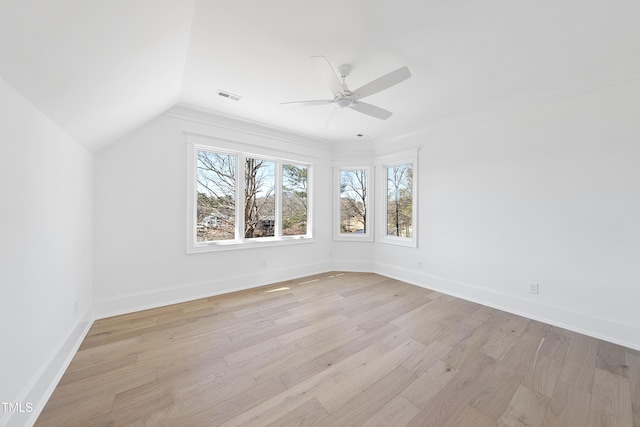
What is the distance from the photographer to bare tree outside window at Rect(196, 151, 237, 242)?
3.49 meters

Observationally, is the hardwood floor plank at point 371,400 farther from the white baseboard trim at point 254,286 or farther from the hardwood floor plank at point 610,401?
the white baseboard trim at point 254,286

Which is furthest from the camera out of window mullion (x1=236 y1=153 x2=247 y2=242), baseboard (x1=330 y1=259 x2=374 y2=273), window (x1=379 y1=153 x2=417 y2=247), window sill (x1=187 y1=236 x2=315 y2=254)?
baseboard (x1=330 y1=259 x2=374 y2=273)

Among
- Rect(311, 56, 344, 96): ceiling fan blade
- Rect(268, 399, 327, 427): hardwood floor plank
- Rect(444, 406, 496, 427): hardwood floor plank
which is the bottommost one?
Rect(444, 406, 496, 427): hardwood floor plank

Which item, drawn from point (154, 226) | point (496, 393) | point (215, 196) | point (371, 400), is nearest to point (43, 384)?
point (154, 226)

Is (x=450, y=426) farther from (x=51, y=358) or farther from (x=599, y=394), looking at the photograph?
(x=51, y=358)

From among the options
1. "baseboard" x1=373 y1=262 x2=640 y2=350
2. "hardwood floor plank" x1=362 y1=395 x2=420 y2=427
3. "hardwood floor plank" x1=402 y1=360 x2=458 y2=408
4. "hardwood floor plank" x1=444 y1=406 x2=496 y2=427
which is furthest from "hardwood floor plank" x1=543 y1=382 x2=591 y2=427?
"baseboard" x1=373 y1=262 x2=640 y2=350

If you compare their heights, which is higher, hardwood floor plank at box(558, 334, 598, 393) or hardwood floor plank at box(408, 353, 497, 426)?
hardwood floor plank at box(408, 353, 497, 426)

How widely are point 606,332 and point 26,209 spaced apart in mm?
4908

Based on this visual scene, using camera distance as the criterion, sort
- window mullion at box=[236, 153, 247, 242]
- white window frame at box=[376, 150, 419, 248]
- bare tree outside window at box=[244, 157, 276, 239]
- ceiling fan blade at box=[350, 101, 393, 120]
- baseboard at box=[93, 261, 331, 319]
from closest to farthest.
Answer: ceiling fan blade at box=[350, 101, 393, 120], baseboard at box=[93, 261, 331, 319], window mullion at box=[236, 153, 247, 242], bare tree outside window at box=[244, 157, 276, 239], white window frame at box=[376, 150, 419, 248]

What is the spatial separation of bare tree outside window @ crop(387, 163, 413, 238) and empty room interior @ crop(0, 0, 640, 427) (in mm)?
199

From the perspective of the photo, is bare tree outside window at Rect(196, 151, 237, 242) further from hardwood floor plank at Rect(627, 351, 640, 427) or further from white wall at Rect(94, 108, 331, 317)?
hardwood floor plank at Rect(627, 351, 640, 427)

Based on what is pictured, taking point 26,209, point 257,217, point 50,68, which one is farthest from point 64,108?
point 257,217

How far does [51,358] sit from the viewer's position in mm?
1723

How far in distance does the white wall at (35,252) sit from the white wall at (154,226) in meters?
0.54
